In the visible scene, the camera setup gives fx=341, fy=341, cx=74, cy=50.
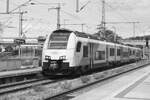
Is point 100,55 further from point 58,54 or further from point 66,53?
point 58,54

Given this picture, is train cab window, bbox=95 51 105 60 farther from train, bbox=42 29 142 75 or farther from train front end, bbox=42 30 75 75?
train front end, bbox=42 30 75 75

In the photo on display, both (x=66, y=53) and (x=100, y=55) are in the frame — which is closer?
(x=66, y=53)

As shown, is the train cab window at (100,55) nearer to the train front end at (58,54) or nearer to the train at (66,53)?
the train at (66,53)

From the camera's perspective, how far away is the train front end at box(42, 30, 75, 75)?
21562 millimetres

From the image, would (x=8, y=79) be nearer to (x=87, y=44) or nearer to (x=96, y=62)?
(x=87, y=44)

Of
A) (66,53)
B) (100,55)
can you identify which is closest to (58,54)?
(66,53)

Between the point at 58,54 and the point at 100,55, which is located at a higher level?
the point at 58,54

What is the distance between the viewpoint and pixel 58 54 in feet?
71.5

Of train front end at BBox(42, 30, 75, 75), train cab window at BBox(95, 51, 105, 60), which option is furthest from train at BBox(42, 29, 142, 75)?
train cab window at BBox(95, 51, 105, 60)

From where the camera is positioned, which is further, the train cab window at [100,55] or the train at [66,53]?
the train cab window at [100,55]

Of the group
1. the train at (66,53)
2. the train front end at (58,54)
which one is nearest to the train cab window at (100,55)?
the train at (66,53)

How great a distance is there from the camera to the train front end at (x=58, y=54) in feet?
70.7

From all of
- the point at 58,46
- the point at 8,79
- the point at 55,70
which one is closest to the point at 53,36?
the point at 58,46

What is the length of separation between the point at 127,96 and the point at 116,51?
1058 inches
